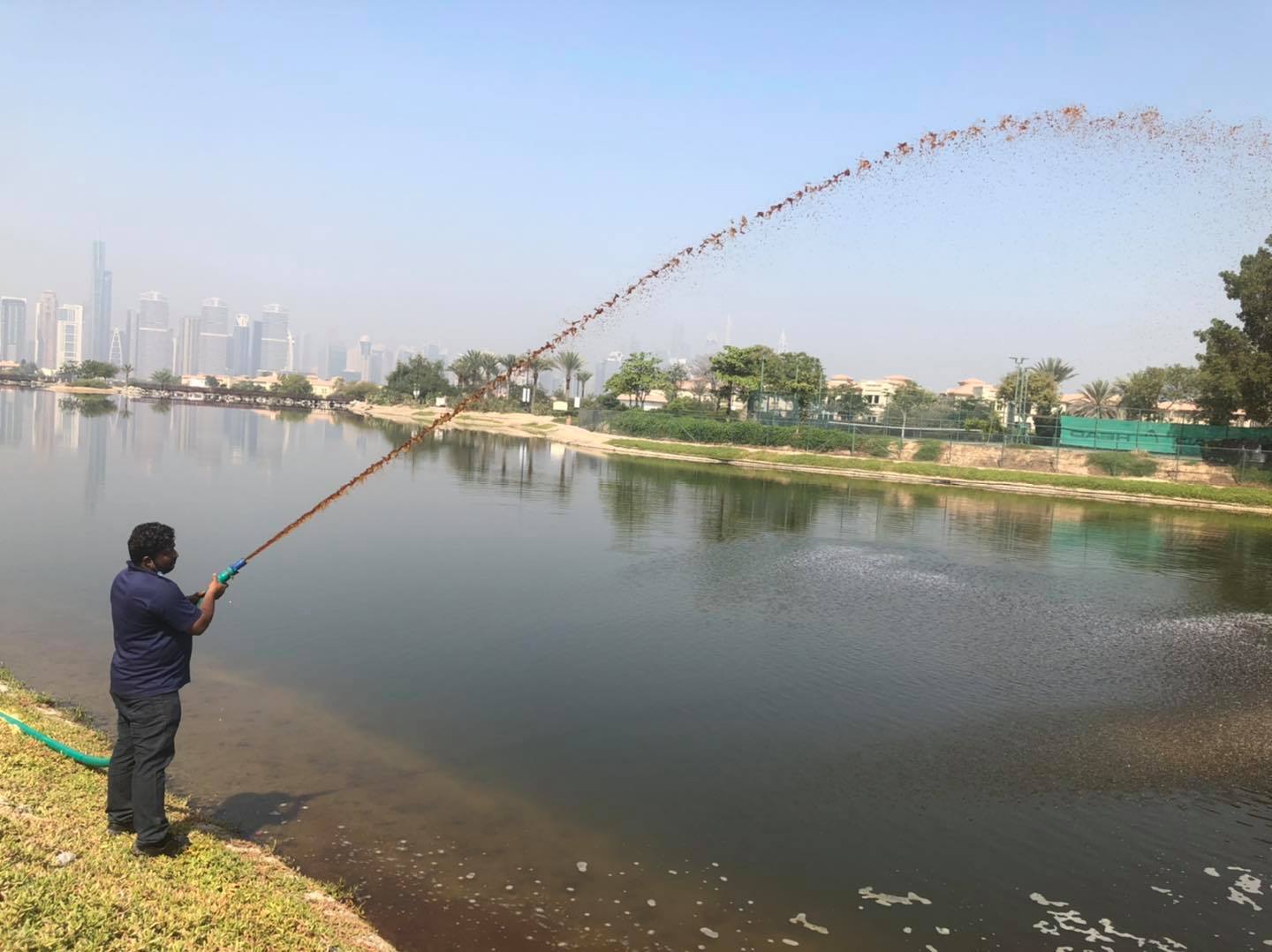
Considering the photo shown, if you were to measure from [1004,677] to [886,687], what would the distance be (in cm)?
218

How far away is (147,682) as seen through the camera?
20.0ft

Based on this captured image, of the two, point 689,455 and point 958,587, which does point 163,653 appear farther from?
point 689,455

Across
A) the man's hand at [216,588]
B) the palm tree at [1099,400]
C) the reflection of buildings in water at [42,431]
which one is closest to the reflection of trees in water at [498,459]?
the reflection of buildings in water at [42,431]

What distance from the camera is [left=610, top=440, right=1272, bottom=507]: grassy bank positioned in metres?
50.0

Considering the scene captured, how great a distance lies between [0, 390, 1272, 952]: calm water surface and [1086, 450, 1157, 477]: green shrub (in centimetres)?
3418

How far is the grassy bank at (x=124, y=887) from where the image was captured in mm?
4953

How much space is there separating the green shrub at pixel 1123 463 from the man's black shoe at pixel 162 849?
196 ft

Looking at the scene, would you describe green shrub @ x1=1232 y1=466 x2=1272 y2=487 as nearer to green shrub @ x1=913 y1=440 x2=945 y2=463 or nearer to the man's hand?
green shrub @ x1=913 y1=440 x2=945 y2=463

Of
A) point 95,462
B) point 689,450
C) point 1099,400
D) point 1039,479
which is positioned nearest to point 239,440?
point 95,462

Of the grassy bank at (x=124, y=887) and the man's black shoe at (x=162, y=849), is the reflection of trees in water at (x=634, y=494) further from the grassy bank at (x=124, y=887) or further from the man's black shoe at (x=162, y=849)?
the man's black shoe at (x=162, y=849)

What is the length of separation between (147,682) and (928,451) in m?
60.2

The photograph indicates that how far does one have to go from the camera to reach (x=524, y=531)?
25438 millimetres

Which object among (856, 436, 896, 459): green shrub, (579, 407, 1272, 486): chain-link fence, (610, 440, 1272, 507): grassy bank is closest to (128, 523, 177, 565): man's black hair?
(610, 440, 1272, 507): grassy bank

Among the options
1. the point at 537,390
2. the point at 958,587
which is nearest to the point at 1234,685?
the point at 958,587
